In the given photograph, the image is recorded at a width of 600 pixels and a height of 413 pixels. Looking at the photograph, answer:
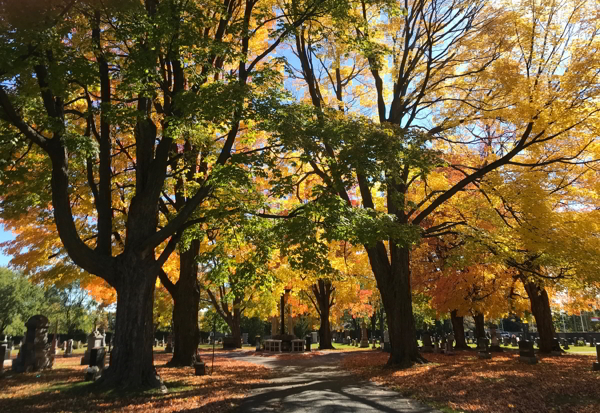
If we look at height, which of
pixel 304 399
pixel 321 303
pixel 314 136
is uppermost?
pixel 314 136

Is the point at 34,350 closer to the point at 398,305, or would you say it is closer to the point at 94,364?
the point at 94,364

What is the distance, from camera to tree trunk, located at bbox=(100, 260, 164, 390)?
27.1 feet

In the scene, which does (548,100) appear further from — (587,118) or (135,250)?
(135,250)

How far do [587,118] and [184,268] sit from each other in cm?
1447

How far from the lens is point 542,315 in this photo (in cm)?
1789

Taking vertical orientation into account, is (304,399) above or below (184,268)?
below

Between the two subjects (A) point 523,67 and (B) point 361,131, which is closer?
(B) point 361,131

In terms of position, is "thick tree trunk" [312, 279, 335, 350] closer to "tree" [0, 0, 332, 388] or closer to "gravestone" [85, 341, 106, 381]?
"gravestone" [85, 341, 106, 381]

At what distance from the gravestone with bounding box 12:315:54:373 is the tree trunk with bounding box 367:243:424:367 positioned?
13391mm

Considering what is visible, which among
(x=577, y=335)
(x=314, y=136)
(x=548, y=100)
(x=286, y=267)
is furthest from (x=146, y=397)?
(x=577, y=335)

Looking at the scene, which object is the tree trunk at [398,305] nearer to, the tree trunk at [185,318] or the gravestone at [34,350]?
the tree trunk at [185,318]

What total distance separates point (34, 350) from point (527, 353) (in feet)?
62.0

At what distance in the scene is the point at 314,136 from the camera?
8445 millimetres

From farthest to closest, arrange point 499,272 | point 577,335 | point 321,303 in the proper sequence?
point 577,335, point 321,303, point 499,272
